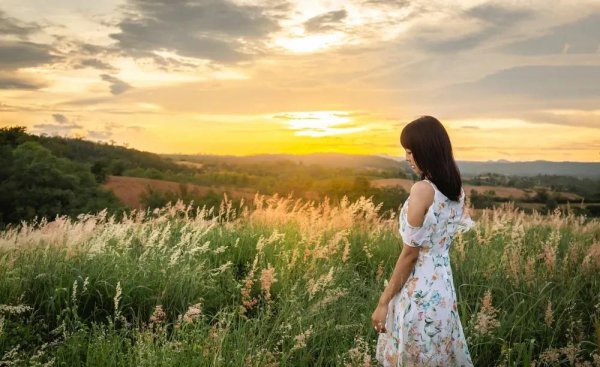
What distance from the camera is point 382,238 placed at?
8.24 meters

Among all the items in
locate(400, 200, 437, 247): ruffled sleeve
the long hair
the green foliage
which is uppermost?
the long hair

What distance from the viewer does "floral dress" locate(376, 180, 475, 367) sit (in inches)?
141

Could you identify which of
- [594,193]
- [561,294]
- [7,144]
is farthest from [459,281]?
[7,144]

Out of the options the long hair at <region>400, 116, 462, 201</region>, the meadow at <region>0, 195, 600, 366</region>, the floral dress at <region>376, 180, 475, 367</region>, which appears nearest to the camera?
the long hair at <region>400, 116, 462, 201</region>

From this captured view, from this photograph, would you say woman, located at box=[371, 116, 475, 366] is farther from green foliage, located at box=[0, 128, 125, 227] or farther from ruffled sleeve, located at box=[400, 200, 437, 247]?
green foliage, located at box=[0, 128, 125, 227]

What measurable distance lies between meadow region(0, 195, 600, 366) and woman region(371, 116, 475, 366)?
1.32 ft

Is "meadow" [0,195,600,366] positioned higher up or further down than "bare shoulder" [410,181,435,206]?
further down

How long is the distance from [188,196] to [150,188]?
3.88 meters

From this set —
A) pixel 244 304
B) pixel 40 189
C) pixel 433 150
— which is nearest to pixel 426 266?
pixel 433 150

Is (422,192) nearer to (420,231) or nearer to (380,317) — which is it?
(420,231)

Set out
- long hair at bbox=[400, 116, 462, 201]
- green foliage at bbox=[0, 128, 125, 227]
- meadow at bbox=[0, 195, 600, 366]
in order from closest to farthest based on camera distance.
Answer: long hair at bbox=[400, 116, 462, 201] → meadow at bbox=[0, 195, 600, 366] → green foliage at bbox=[0, 128, 125, 227]

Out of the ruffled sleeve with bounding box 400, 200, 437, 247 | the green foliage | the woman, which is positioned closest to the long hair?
the woman

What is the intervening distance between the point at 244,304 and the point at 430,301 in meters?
1.97

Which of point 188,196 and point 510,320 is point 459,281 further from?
point 188,196
